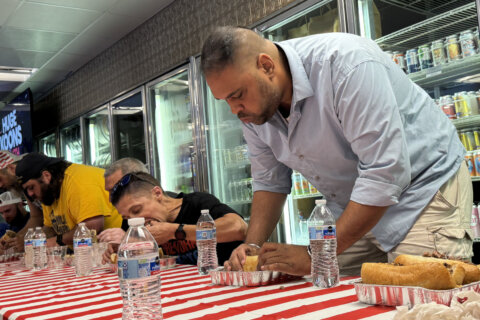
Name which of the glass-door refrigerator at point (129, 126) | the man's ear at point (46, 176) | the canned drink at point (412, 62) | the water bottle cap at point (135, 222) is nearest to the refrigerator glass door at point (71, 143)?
the glass-door refrigerator at point (129, 126)

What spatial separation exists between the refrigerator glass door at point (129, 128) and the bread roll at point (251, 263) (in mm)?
4152

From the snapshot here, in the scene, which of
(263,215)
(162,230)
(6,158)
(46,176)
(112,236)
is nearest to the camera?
(263,215)

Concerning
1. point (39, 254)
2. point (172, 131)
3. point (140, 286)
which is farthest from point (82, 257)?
point (172, 131)

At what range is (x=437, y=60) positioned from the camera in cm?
304

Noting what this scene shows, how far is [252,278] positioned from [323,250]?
0.85 ft

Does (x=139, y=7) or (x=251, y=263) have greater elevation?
(x=139, y=7)

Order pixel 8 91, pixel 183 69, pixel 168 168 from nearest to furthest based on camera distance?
pixel 183 69
pixel 168 168
pixel 8 91

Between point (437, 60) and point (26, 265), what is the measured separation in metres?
2.92

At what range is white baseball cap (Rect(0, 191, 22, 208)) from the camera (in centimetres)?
500

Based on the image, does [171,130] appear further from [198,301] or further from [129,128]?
[198,301]

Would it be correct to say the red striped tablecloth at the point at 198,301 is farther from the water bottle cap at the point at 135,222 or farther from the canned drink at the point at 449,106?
the canned drink at the point at 449,106

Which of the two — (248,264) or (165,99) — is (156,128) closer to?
(165,99)

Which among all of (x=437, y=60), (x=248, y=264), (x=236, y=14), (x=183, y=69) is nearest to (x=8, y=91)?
(x=183, y=69)

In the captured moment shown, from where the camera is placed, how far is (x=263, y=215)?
6.36 feet
